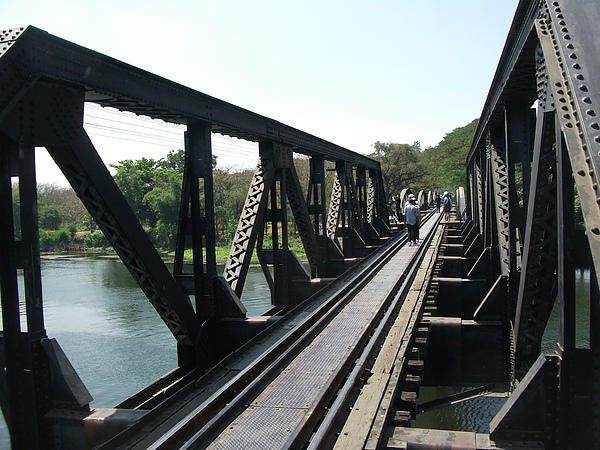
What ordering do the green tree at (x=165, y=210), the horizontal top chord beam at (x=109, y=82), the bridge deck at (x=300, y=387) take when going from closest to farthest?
the bridge deck at (x=300, y=387) → the horizontal top chord beam at (x=109, y=82) → the green tree at (x=165, y=210)

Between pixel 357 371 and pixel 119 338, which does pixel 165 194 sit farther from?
pixel 357 371

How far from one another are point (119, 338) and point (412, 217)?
11290 mm

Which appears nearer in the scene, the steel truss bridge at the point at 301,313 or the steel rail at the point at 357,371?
the steel truss bridge at the point at 301,313

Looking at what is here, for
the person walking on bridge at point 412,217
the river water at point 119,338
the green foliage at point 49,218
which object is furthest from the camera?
the green foliage at point 49,218

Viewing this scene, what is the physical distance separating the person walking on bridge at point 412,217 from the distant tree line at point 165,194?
94.7 ft

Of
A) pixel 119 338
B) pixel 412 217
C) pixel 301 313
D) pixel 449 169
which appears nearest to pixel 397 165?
pixel 449 169

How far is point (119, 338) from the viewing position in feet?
A: 66.4

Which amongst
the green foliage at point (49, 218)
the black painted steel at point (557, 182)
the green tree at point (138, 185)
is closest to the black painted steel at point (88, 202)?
the black painted steel at point (557, 182)

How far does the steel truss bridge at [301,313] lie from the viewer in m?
4.22

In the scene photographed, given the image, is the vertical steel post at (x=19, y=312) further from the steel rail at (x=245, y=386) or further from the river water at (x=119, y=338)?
the river water at (x=119, y=338)

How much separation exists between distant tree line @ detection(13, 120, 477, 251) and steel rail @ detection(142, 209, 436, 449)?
120ft

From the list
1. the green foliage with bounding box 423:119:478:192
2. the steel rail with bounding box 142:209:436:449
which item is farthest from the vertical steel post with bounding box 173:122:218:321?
the green foliage with bounding box 423:119:478:192

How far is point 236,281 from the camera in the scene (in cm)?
901

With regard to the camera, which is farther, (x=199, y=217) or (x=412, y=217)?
(x=412, y=217)
